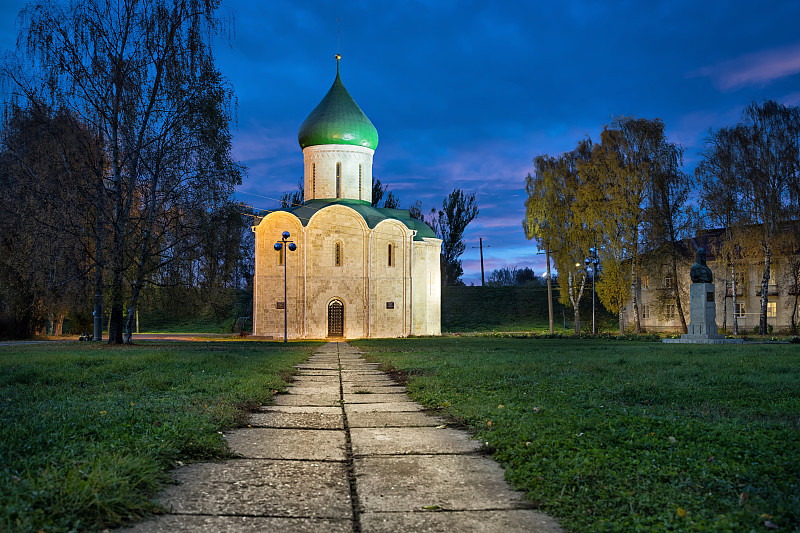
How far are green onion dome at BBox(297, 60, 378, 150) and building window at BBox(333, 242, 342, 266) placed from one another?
5.87m

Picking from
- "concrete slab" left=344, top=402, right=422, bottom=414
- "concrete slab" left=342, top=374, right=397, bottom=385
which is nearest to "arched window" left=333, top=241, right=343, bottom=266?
"concrete slab" left=342, top=374, right=397, bottom=385

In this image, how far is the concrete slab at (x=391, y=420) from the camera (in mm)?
5879

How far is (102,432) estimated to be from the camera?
4.48m

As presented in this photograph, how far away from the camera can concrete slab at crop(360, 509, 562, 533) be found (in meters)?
3.06

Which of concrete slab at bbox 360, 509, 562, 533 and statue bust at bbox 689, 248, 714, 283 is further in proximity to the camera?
statue bust at bbox 689, 248, 714, 283

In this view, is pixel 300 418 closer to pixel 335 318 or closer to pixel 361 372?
pixel 361 372

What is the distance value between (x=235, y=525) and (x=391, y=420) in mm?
3230

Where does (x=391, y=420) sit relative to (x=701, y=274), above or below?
below

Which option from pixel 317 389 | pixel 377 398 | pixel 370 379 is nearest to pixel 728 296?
pixel 370 379

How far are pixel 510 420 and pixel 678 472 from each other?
76.3 inches

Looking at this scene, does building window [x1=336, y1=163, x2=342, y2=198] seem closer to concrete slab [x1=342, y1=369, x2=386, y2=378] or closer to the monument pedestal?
the monument pedestal

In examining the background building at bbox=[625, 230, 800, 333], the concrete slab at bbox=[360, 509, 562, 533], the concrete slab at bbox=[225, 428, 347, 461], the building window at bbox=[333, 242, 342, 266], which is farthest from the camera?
the background building at bbox=[625, 230, 800, 333]

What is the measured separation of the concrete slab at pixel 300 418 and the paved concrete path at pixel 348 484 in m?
0.01

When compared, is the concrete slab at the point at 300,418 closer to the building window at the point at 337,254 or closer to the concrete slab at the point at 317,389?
the concrete slab at the point at 317,389
